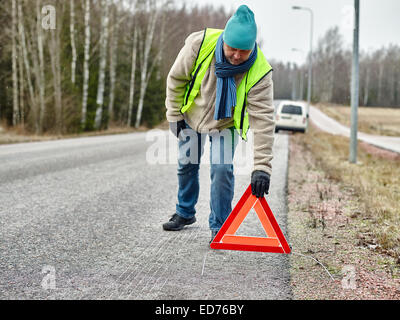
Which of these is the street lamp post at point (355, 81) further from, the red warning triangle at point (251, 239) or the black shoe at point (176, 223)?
the red warning triangle at point (251, 239)

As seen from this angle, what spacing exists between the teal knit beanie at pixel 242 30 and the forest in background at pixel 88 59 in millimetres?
14570

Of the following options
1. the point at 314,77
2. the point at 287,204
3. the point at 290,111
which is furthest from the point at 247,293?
the point at 314,77

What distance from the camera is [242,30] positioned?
312 centimetres

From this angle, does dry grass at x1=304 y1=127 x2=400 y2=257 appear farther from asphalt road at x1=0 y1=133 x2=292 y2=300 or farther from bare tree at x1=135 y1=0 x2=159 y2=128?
bare tree at x1=135 y1=0 x2=159 y2=128

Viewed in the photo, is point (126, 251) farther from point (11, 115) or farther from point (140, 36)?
point (140, 36)

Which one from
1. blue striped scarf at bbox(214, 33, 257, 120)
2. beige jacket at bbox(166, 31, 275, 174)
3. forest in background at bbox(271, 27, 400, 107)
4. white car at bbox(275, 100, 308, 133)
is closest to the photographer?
blue striped scarf at bbox(214, 33, 257, 120)

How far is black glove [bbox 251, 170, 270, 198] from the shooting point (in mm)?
3352

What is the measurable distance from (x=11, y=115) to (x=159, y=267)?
24.5 metres

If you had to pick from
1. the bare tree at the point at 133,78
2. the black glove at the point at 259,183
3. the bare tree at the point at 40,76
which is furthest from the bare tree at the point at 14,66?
the black glove at the point at 259,183

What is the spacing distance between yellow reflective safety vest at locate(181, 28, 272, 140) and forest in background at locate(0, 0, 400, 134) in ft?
46.9

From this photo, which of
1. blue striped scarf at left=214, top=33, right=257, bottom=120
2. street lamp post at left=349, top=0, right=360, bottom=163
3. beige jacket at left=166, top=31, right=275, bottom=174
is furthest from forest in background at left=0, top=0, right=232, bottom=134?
blue striped scarf at left=214, top=33, right=257, bottom=120

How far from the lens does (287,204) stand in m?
5.70

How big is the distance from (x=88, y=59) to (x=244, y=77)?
22157 mm
